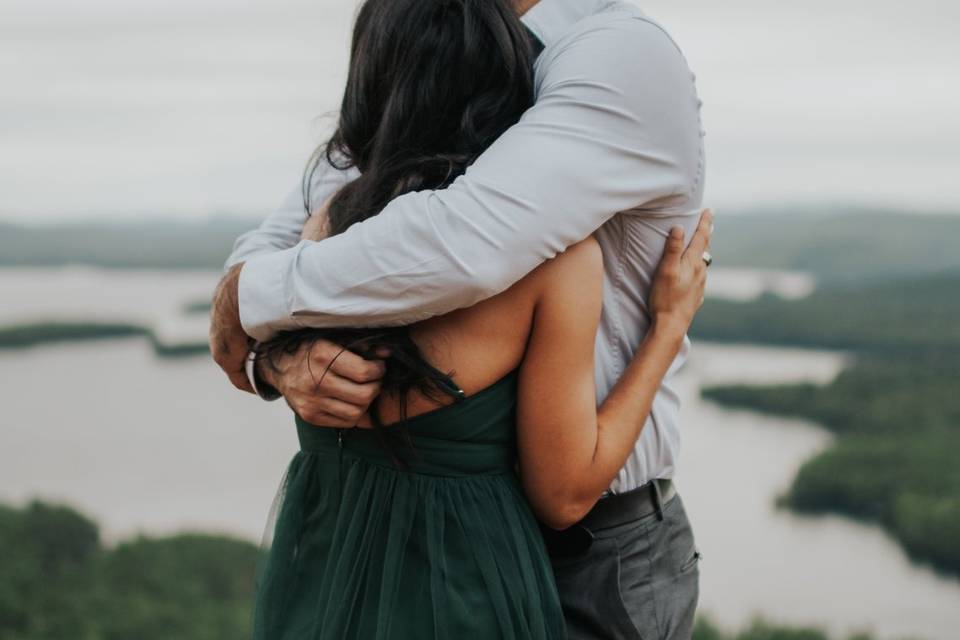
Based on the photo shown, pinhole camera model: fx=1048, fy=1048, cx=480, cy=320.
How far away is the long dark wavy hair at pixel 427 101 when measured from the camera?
1.08 m

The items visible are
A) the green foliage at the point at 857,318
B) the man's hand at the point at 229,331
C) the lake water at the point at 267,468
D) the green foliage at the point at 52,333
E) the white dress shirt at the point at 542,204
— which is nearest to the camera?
the white dress shirt at the point at 542,204

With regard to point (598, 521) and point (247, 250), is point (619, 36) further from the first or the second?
point (247, 250)

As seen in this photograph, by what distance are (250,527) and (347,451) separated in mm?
11008

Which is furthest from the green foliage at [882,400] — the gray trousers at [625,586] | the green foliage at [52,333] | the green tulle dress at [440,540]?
the green foliage at [52,333]

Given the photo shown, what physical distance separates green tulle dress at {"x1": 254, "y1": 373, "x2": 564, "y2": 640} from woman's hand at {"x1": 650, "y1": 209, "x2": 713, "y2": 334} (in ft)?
0.64

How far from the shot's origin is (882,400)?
15.2 metres

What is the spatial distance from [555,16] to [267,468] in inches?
542

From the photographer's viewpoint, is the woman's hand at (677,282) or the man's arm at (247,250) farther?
the man's arm at (247,250)

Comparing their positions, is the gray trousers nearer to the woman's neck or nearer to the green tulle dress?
the green tulle dress

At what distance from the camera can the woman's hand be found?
1155 millimetres

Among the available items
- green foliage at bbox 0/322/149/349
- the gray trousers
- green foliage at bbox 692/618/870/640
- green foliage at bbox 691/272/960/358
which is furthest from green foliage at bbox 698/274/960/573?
green foliage at bbox 0/322/149/349

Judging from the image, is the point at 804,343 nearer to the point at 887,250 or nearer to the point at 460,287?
the point at 887,250

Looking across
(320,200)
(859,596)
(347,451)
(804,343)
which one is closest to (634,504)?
(347,451)

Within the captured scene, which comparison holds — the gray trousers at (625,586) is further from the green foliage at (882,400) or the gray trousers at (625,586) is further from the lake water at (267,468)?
the green foliage at (882,400)
